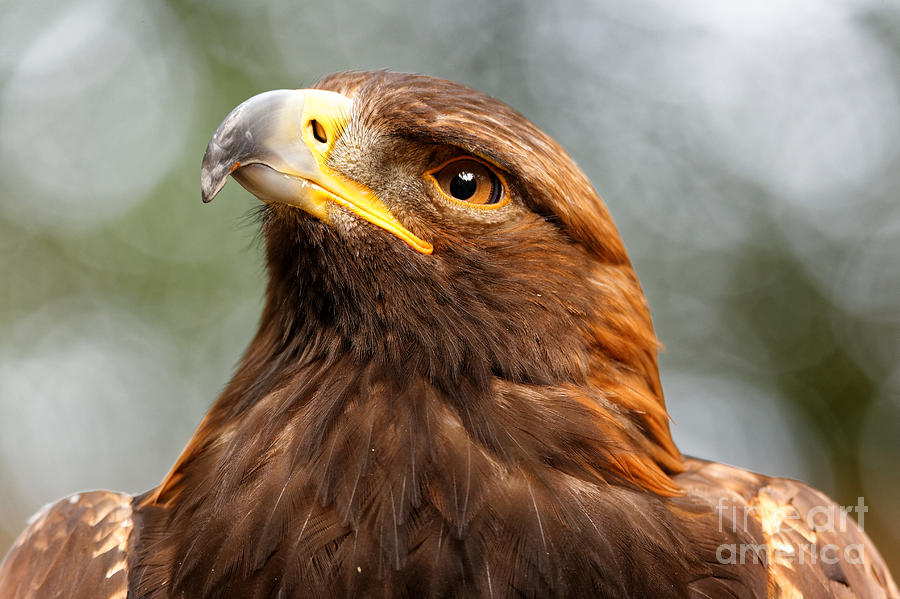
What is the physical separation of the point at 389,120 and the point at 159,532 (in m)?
1.37

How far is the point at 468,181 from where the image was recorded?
2.43 metres

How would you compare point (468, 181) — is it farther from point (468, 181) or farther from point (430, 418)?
point (430, 418)

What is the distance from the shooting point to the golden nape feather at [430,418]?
2.09 m

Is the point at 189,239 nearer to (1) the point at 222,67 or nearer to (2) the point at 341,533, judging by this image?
(1) the point at 222,67

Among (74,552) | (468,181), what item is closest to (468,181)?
(468,181)

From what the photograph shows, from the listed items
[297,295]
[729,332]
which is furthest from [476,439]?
[729,332]

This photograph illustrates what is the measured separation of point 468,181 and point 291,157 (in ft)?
1.70

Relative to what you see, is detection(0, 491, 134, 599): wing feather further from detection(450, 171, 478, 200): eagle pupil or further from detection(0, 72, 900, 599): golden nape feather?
detection(450, 171, 478, 200): eagle pupil

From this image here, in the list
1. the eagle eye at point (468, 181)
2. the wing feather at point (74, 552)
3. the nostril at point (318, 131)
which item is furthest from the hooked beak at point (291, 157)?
the wing feather at point (74, 552)

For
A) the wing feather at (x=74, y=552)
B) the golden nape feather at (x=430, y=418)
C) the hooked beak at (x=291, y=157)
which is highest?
the hooked beak at (x=291, y=157)

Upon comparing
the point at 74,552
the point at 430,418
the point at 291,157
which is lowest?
the point at 74,552

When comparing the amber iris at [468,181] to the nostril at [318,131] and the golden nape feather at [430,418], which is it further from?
the nostril at [318,131]

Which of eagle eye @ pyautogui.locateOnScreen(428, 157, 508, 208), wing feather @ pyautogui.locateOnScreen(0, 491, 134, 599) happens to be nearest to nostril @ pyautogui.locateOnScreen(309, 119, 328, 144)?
eagle eye @ pyautogui.locateOnScreen(428, 157, 508, 208)

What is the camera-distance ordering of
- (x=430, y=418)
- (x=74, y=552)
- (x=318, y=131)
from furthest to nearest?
(x=74, y=552) → (x=318, y=131) → (x=430, y=418)
